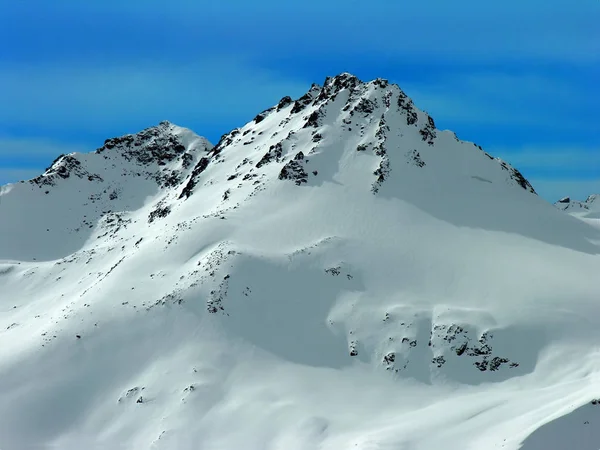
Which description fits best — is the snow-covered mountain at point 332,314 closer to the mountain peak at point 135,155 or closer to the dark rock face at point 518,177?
the dark rock face at point 518,177

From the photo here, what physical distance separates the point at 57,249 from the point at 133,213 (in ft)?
50.7

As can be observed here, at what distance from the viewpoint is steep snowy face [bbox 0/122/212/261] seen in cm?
12012

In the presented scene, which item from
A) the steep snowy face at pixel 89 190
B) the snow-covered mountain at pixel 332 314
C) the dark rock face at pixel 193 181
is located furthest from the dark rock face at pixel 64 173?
the snow-covered mountain at pixel 332 314

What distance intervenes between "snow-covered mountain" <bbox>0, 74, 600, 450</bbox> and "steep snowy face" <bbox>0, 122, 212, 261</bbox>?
20.6m

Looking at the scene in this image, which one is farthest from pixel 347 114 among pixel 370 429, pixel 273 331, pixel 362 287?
pixel 370 429

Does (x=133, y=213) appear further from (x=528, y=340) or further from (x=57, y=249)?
(x=528, y=340)

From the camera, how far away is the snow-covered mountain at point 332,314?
52406 mm

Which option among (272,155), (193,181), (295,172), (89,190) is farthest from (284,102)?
(295,172)

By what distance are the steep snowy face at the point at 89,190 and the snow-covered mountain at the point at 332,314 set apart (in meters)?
20.6

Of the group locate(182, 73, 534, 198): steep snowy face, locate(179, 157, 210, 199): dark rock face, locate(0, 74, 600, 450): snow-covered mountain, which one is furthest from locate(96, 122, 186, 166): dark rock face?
locate(0, 74, 600, 450): snow-covered mountain

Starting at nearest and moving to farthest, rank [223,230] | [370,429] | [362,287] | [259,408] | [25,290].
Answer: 1. [370,429]
2. [259,408]
3. [362,287]
4. [223,230]
5. [25,290]

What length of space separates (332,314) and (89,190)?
280ft

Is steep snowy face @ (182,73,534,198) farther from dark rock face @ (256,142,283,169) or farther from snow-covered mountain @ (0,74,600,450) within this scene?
snow-covered mountain @ (0,74,600,450)

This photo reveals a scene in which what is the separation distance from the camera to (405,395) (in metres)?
55.8
